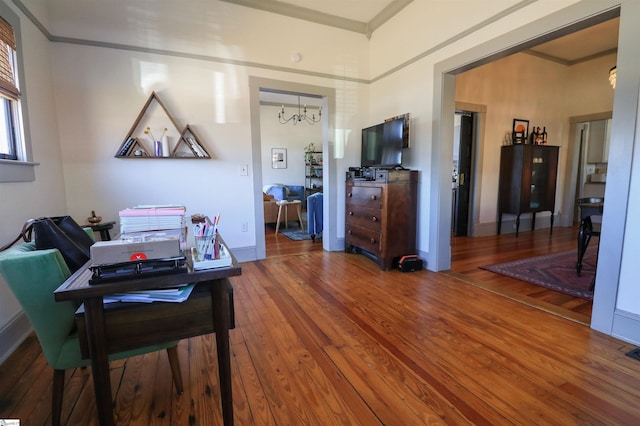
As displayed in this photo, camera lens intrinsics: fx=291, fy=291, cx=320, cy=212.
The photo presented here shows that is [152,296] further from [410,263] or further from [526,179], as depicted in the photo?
[526,179]

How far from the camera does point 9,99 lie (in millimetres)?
2010

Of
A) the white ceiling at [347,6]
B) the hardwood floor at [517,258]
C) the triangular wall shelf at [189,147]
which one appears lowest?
the hardwood floor at [517,258]

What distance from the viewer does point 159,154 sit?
307 cm

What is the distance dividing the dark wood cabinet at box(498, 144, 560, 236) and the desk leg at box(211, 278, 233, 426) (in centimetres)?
528

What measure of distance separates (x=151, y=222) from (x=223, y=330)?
1.95 ft

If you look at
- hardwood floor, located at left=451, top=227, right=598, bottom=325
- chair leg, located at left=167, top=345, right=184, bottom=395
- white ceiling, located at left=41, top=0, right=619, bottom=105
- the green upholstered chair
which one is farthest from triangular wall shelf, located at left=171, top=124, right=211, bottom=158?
hardwood floor, located at left=451, top=227, right=598, bottom=325

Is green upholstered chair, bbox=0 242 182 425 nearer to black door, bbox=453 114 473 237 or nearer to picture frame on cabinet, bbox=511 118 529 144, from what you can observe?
black door, bbox=453 114 473 237

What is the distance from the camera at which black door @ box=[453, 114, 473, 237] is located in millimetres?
4793

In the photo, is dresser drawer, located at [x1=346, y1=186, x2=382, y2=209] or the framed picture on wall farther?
the framed picture on wall

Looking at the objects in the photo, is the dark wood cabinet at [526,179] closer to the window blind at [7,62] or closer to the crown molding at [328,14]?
the crown molding at [328,14]

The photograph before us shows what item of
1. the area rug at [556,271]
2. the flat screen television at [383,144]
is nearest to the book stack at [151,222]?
the flat screen television at [383,144]

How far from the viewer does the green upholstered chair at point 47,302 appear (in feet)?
3.33

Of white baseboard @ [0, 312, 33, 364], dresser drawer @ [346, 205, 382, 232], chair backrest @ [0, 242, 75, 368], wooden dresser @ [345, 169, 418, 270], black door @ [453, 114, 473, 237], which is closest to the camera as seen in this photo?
chair backrest @ [0, 242, 75, 368]

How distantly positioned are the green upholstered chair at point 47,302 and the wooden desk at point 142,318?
14cm
